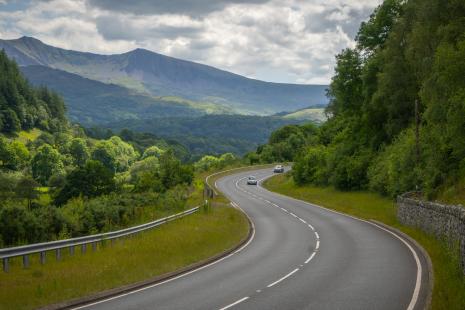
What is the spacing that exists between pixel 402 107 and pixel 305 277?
3435cm

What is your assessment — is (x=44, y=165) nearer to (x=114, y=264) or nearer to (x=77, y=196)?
(x=77, y=196)

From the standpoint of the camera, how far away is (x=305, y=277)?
701 inches

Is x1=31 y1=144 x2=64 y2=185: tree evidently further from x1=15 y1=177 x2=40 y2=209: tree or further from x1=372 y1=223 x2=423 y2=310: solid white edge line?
x1=372 y1=223 x2=423 y2=310: solid white edge line

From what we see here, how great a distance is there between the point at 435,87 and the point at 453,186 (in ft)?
19.1

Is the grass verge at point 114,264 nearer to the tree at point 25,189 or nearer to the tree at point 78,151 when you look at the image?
the tree at point 25,189

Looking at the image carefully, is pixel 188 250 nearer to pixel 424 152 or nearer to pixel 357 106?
pixel 424 152

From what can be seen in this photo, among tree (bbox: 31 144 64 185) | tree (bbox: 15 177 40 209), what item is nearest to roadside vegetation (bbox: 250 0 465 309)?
tree (bbox: 15 177 40 209)

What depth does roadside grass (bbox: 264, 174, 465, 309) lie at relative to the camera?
45.9 ft

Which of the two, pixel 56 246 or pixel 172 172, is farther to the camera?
pixel 172 172

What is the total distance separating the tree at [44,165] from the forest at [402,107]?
107669 mm

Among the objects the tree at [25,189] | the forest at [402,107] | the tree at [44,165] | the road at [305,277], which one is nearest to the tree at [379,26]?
the forest at [402,107]

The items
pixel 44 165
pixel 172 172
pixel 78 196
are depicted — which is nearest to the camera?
pixel 172 172

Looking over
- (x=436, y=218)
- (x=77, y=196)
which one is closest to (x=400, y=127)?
(x=436, y=218)

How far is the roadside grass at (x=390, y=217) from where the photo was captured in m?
14.0
